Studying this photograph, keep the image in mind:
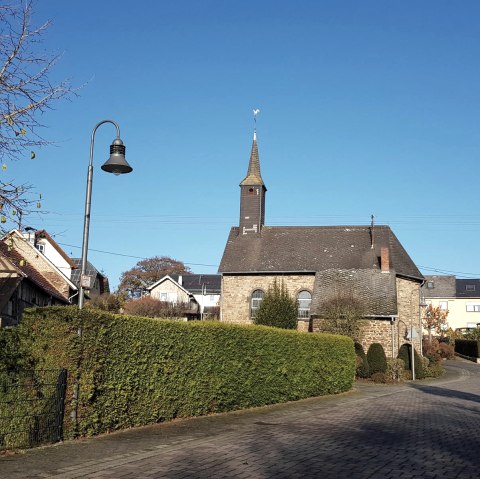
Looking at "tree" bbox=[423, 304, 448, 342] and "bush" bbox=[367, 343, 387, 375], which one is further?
"tree" bbox=[423, 304, 448, 342]

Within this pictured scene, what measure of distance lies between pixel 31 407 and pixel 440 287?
3169 inches

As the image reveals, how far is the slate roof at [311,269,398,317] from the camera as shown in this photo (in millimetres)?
36562

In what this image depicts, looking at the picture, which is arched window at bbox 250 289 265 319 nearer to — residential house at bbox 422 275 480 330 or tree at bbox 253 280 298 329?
tree at bbox 253 280 298 329

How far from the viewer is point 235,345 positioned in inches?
621

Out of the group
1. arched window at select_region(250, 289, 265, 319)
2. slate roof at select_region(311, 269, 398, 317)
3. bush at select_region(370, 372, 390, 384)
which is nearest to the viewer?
bush at select_region(370, 372, 390, 384)

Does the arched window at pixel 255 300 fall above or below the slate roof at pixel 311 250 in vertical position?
below

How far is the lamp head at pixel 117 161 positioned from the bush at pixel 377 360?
2326 centimetres

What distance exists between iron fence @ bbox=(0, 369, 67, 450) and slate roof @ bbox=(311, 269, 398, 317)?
92.8 feet

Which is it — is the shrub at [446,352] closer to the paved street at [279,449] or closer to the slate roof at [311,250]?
the slate roof at [311,250]

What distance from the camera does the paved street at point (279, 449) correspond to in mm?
8094

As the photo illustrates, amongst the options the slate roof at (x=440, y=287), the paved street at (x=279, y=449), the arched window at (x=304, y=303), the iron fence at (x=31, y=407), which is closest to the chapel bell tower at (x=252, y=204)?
the arched window at (x=304, y=303)

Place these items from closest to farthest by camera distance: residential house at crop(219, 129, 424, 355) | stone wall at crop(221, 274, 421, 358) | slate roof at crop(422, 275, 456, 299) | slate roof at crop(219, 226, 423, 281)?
stone wall at crop(221, 274, 421, 358) → residential house at crop(219, 129, 424, 355) → slate roof at crop(219, 226, 423, 281) → slate roof at crop(422, 275, 456, 299)

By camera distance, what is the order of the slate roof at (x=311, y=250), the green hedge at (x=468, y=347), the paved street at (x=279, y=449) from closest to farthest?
the paved street at (x=279, y=449)
the slate roof at (x=311, y=250)
the green hedge at (x=468, y=347)

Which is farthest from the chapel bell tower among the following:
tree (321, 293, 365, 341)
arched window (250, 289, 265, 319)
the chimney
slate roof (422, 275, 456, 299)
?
slate roof (422, 275, 456, 299)
